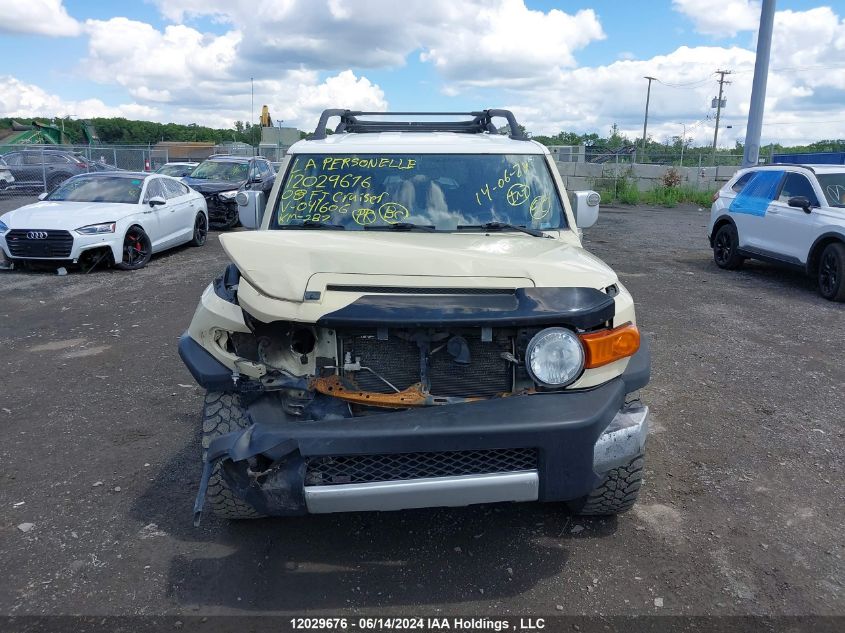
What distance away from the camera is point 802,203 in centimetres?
977

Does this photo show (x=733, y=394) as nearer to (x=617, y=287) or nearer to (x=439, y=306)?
(x=617, y=287)

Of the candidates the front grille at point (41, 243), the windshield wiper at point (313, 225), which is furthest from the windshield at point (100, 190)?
the windshield wiper at point (313, 225)

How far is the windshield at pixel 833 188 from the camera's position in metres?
9.63

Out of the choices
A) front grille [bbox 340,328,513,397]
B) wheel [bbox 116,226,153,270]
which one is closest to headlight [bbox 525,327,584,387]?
front grille [bbox 340,328,513,397]

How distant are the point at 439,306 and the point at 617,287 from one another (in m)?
0.92

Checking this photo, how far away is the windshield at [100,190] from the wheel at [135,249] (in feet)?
1.99

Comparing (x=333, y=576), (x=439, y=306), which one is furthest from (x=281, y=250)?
(x=333, y=576)

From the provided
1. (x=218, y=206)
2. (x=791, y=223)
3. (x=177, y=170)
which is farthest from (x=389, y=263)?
(x=177, y=170)

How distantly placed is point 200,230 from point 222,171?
360 cm

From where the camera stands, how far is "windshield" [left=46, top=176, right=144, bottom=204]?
11.9 metres

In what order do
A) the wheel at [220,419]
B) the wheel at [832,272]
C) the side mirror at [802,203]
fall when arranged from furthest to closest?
the side mirror at [802,203] < the wheel at [832,272] < the wheel at [220,419]

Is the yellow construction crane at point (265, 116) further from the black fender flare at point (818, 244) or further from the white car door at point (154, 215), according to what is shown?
the black fender flare at point (818, 244)

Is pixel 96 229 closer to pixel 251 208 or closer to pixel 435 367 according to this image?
pixel 251 208

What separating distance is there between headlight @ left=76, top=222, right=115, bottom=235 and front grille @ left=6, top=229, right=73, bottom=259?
21 centimetres
